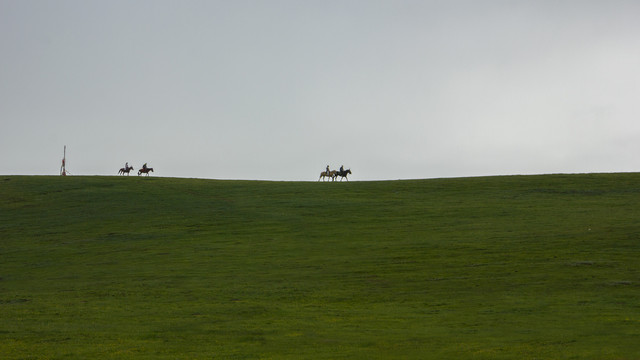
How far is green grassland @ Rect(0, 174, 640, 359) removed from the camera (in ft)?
54.8

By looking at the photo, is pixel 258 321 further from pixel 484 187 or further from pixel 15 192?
pixel 15 192

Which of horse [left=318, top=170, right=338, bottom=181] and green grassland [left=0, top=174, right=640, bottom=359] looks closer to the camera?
green grassland [left=0, top=174, right=640, bottom=359]

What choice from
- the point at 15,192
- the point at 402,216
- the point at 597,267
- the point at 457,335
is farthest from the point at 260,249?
the point at 15,192

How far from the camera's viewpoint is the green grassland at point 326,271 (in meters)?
16.7

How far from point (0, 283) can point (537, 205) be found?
2206 cm

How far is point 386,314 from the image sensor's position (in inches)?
763

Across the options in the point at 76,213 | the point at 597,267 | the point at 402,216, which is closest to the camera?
the point at 597,267

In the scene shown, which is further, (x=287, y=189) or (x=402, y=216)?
(x=287, y=189)

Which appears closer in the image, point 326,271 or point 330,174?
point 326,271

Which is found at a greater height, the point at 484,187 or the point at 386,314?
the point at 484,187

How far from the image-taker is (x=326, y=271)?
2494 cm

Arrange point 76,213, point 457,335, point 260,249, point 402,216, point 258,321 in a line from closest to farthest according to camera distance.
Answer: point 457,335
point 258,321
point 260,249
point 402,216
point 76,213

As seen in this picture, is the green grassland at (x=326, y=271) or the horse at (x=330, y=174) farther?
the horse at (x=330, y=174)

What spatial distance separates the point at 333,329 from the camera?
17.9 metres
